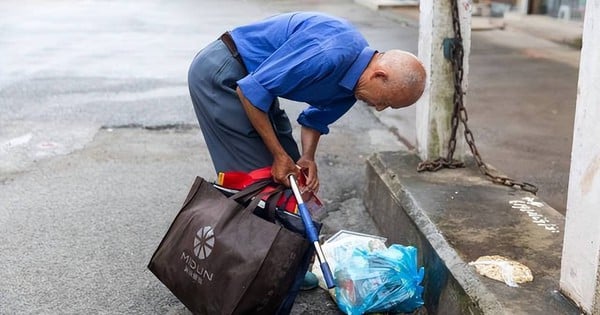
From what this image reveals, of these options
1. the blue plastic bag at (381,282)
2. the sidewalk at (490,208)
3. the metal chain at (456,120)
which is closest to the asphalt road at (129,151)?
the sidewalk at (490,208)

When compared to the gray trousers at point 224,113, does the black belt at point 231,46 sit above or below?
above

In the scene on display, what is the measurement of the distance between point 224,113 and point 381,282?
3.40 feet

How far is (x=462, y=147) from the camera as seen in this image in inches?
185

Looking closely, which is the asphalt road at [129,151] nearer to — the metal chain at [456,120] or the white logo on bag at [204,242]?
the metal chain at [456,120]

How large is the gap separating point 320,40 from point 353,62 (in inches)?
6.8

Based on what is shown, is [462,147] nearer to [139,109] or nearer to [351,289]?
[351,289]

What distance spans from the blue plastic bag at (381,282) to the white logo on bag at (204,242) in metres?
0.75

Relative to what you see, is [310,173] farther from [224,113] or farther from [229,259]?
[229,259]

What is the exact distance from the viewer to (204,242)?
2938 millimetres

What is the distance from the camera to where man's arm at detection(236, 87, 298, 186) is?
10.1 ft

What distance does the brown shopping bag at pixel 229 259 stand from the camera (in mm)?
2854

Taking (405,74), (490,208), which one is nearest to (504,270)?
(490,208)

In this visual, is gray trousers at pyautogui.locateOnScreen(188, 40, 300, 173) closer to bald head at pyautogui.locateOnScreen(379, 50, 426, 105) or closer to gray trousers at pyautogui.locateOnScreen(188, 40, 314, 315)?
gray trousers at pyautogui.locateOnScreen(188, 40, 314, 315)

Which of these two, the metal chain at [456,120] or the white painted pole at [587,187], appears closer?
the white painted pole at [587,187]
